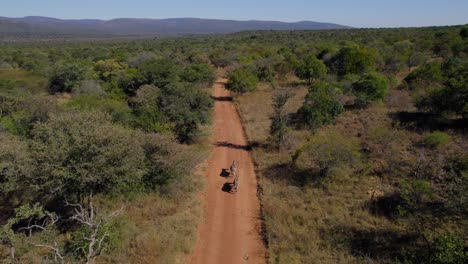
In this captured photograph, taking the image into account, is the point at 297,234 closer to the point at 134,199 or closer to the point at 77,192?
the point at 134,199

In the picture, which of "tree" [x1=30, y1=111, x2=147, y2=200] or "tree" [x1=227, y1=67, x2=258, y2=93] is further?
"tree" [x1=227, y1=67, x2=258, y2=93]

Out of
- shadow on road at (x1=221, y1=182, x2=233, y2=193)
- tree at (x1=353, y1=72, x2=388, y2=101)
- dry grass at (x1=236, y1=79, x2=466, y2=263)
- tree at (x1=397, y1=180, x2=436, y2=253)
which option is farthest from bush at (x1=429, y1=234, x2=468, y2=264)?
tree at (x1=353, y1=72, x2=388, y2=101)

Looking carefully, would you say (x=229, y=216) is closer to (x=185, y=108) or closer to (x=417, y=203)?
(x=417, y=203)

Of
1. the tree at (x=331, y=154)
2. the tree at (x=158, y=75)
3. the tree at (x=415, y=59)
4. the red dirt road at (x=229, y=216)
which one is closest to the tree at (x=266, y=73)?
the tree at (x=158, y=75)

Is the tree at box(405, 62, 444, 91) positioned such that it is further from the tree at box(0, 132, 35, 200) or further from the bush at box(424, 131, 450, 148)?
the tree at box(0, 132, 35, 200)

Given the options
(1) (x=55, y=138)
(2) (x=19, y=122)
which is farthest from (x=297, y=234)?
(2) (x=19, y=122)

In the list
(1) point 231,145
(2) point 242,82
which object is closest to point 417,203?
(1) point 231,145
